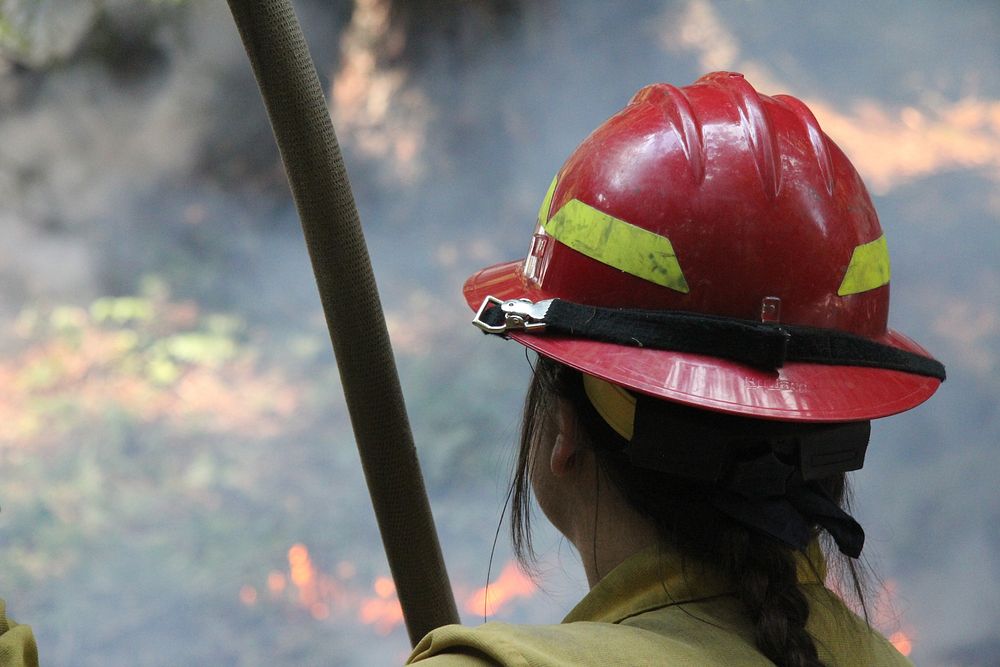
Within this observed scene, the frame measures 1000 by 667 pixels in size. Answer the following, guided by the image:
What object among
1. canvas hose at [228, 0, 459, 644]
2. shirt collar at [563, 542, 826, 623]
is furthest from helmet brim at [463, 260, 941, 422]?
canvas hose at [228, 0, 459, 644]

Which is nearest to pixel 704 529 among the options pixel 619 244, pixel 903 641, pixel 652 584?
pixel 652 584

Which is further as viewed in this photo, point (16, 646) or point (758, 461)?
point (758, 461)

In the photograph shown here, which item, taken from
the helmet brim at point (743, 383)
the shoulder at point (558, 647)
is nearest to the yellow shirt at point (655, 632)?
the shoulder at point (558, 647)

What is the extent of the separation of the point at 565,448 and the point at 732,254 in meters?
0.38

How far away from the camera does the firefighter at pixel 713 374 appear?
1356 millimetres

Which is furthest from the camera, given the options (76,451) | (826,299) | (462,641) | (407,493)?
(76,451)

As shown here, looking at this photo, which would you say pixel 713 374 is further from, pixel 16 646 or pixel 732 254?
pixel 16 646

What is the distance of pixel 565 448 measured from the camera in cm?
150

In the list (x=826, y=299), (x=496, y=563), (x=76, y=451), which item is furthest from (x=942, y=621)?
(x=76, y=451)

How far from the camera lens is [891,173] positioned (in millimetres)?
4484

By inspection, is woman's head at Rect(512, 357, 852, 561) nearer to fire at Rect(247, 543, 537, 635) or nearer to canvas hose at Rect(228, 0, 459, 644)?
canvas hose at Rect(228, 0, 459, 644)

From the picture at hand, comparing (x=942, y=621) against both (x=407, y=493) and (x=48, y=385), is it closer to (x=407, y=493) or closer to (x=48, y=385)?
(x=407, y=493)

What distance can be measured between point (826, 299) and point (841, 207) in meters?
0.15

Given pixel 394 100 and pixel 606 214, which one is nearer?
pixel 606 214
